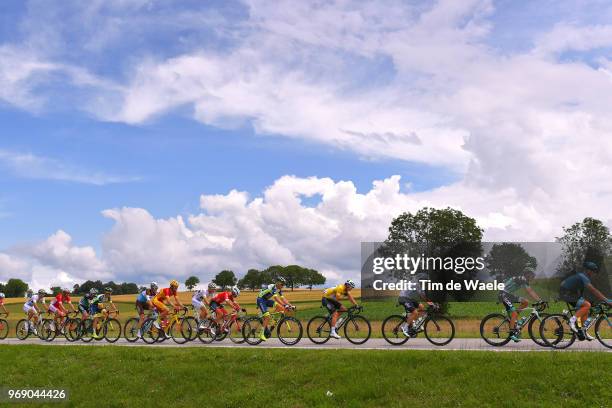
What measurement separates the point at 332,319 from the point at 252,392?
17.9 feet

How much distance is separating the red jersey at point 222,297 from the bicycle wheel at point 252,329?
46.7 inches

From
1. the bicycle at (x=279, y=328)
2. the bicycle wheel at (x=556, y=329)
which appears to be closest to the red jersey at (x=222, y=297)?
the bicycle at (x=279, y=328)

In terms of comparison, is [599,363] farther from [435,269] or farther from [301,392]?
[435,269]

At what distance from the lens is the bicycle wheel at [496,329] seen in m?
18.6

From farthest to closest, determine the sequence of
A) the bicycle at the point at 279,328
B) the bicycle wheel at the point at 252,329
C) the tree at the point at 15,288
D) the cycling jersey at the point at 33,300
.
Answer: the tree at the point at 15,288 < the cycling jersey at the point at 33,300 < the bicycle wheel at the point at 252,329 < the bicycle at the point at 279,328

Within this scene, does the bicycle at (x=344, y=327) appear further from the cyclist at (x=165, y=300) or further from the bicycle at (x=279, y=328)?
the cyclist at (x=165, y=300)

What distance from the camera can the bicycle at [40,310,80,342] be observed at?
28812 millimetres

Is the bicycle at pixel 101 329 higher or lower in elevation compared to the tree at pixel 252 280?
lower

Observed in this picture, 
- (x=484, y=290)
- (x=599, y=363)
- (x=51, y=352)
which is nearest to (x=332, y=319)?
(x=599, y=363)

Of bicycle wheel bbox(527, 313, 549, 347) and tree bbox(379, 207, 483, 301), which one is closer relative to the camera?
bicycle wheel bbox(527, 313, 549, 347)

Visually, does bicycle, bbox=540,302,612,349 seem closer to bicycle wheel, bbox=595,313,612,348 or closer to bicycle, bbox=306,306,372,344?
bicycle wheel, bbox=595,313,612,348

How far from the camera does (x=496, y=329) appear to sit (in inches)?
736

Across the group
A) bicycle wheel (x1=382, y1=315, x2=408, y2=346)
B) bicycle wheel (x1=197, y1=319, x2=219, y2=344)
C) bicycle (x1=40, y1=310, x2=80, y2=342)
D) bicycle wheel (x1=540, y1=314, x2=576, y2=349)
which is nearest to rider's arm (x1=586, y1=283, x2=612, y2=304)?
bicycle wheel (x1=540, y1=314, x2=576, y2=349)

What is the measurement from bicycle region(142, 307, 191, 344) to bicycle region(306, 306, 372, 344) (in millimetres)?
5614
